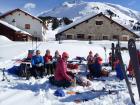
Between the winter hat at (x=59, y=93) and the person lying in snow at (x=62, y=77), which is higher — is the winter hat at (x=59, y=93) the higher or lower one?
the lower one

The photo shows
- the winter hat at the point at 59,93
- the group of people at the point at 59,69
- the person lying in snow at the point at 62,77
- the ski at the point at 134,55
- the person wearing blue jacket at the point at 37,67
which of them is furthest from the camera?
the person wearing blue jacket at the point at 37,67

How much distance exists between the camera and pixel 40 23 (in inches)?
2461

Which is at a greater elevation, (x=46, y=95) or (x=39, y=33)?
(x=39, y=33)

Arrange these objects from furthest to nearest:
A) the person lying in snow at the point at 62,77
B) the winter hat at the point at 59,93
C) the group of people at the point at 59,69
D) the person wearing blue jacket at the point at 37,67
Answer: the person wearing blue jacket at the point at 37,67 < the group of people at the point at 59,69 < the person lying in snow at the point at 62,77 < the winter hat at the point at 59,93

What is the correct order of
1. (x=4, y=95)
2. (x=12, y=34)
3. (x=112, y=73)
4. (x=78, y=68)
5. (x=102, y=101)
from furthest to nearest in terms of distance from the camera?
(x=12, y=34) < (x=78, y=68) < (x=112, y=73) < (x=4, y=95) < (x=102, y=101)

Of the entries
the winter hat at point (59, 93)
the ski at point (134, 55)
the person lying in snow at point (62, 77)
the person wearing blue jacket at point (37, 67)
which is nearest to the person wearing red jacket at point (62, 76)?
the person lying in snow at point (62, 77)

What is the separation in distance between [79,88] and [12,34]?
145 feet

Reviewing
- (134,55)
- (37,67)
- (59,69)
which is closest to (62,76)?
(59,69)

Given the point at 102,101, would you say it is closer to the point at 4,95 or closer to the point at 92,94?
the point at 92,94

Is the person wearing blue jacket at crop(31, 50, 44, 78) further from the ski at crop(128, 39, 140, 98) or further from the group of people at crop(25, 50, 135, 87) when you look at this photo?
the ski at crop(128, 39, 140, 98)

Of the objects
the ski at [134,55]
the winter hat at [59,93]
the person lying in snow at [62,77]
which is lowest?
the winter hat at [59,93]

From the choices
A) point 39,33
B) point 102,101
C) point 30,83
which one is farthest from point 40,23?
point 102,101

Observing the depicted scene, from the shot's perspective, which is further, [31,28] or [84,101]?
[31,28]

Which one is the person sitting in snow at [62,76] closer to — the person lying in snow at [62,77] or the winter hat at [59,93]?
the person lying in snow at [62,77]
